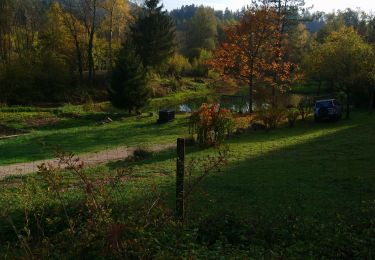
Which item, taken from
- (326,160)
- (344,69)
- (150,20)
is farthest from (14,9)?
(326,160)

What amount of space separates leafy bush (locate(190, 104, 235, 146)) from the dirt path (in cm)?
150

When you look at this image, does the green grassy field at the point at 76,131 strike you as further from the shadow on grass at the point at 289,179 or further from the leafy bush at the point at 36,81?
the leafy bush at the point at 36,81

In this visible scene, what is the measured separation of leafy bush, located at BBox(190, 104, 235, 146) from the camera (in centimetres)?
1695

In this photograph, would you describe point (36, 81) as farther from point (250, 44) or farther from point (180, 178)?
point (180, 178)

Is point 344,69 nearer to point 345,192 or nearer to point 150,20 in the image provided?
point 345,192

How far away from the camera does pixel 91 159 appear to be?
15.3m

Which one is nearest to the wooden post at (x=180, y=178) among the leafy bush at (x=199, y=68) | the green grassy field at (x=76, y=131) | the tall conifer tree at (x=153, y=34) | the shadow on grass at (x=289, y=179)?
the shadow on grass at (x=289, y=179)

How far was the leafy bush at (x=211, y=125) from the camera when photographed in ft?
55.6

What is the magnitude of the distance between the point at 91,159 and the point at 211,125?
4.79 m

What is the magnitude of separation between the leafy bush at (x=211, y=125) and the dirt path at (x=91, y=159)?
150 centimetres

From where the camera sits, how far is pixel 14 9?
43312mm

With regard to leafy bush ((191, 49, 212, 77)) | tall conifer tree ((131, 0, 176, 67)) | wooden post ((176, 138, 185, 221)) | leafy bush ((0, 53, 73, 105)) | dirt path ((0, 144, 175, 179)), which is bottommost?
dirt path ((0, 144, 175, 179))

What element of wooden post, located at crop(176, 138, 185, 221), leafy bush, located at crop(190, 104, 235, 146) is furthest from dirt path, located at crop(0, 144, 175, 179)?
wooden post, located at crop(176, 138, 185, 221)

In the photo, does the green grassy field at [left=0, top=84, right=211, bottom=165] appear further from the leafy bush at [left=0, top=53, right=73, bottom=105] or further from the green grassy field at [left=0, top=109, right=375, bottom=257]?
the leafy bush at [left=0, top=53, right=73, bottom=105]
